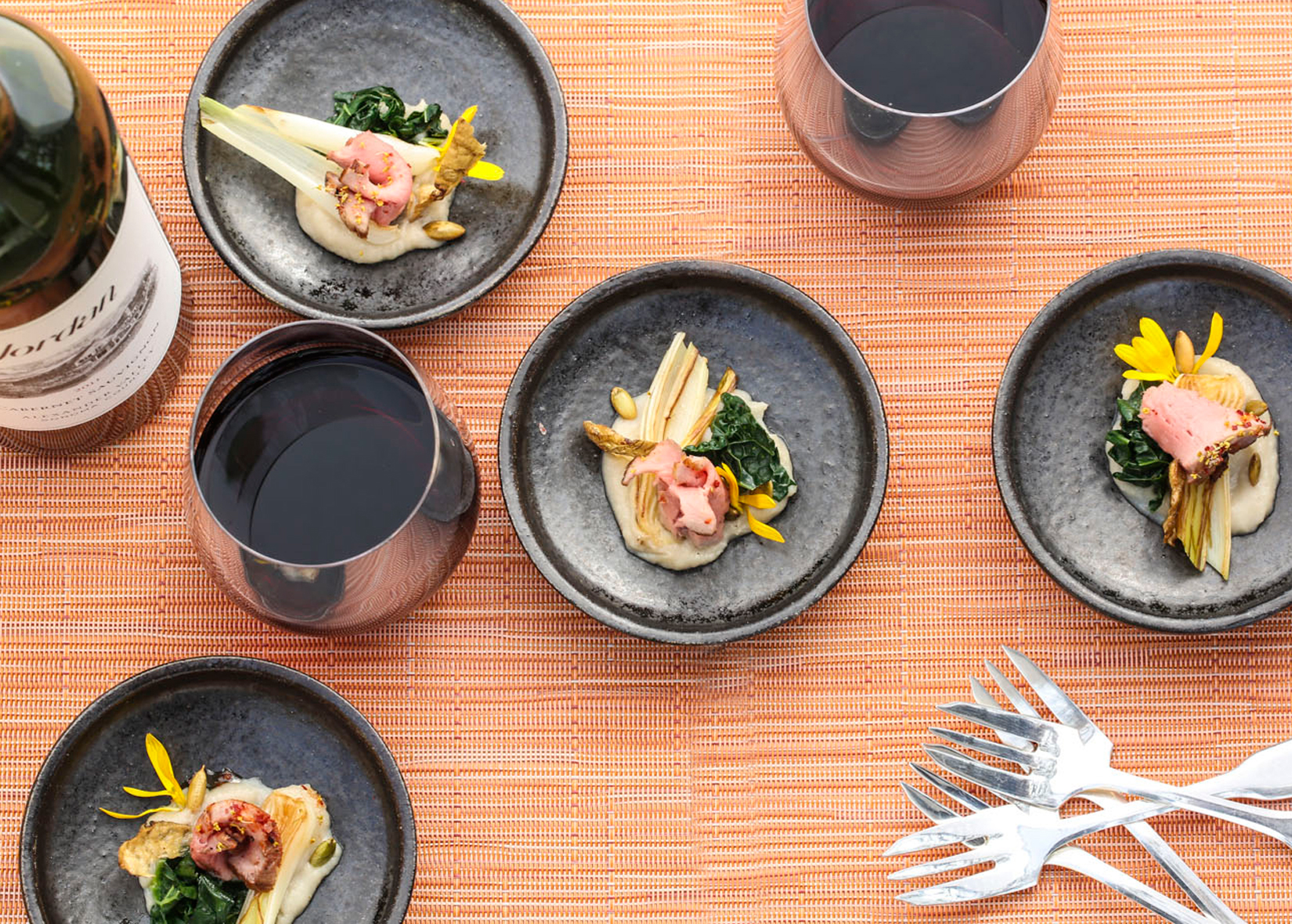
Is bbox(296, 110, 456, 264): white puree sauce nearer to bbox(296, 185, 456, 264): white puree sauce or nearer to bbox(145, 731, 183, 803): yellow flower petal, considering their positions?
bbox(296, 185, 456, 264): white puree sauce

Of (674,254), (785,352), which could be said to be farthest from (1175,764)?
(674,254)

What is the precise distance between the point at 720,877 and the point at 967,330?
0.63m

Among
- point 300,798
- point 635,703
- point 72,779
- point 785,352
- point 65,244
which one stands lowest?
point 72,779

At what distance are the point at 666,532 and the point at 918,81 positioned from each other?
0.50 meters

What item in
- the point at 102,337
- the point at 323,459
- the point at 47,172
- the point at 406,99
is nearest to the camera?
the point at 47,172

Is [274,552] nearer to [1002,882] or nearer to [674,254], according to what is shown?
[674,254]

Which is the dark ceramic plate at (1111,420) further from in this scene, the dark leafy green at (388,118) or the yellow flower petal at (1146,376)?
the dark leafy green at (388,118)

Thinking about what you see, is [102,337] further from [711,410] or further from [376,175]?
[711,410]

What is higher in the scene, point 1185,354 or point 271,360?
point 1185,354

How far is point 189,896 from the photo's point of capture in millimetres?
1234

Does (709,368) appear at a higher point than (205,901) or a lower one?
higher

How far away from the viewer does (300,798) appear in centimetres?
127

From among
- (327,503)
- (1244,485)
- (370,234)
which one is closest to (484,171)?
(370,234)

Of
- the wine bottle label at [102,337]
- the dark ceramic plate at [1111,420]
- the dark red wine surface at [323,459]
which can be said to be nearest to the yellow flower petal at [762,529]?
the dark ceramic plate at [1111,420]
